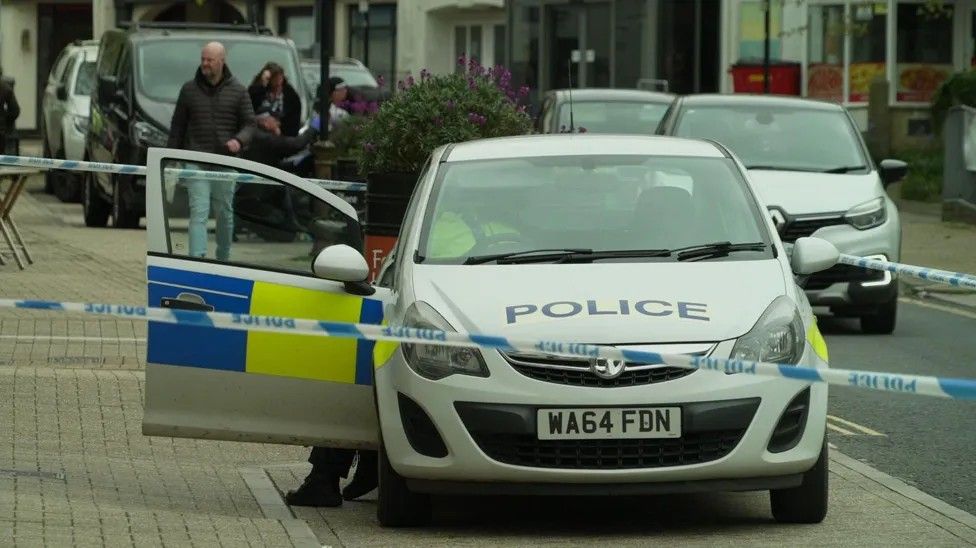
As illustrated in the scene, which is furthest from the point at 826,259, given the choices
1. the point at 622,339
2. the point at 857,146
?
the point at 857,146

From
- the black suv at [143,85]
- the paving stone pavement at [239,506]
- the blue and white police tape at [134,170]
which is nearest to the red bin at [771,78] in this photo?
the black suv at [143,85]

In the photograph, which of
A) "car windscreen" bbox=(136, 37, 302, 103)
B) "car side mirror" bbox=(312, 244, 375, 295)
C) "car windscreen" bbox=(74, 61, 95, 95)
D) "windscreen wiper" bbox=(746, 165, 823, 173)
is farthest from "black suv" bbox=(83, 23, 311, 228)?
"car side mirror" bbox=(312, 244, 375, 295)

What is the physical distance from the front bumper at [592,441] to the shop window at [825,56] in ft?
112

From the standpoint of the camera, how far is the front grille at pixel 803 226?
1433 centimetres

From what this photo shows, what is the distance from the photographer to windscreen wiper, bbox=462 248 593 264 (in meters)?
7.89

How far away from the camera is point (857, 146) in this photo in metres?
15.6

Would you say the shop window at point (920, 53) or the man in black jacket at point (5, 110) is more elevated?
the shop window at point (920, 53)

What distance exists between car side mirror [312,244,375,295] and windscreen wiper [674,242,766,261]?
124cm

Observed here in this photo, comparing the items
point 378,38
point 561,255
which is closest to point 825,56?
point 378,38

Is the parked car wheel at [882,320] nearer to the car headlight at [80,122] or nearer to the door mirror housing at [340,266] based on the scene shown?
the door mirror housing at [340,266]

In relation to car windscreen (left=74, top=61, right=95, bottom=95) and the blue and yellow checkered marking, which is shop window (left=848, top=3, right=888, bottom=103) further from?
the blue and yellow checkered marking

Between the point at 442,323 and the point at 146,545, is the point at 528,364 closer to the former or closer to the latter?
the point at 442,323

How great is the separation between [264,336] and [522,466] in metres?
1.25

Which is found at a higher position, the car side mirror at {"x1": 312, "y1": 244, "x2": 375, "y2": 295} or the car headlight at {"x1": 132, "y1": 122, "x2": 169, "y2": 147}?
the car headlight at {"x1": 132, "y1": 122, "x2": 169, "y2": 147}
